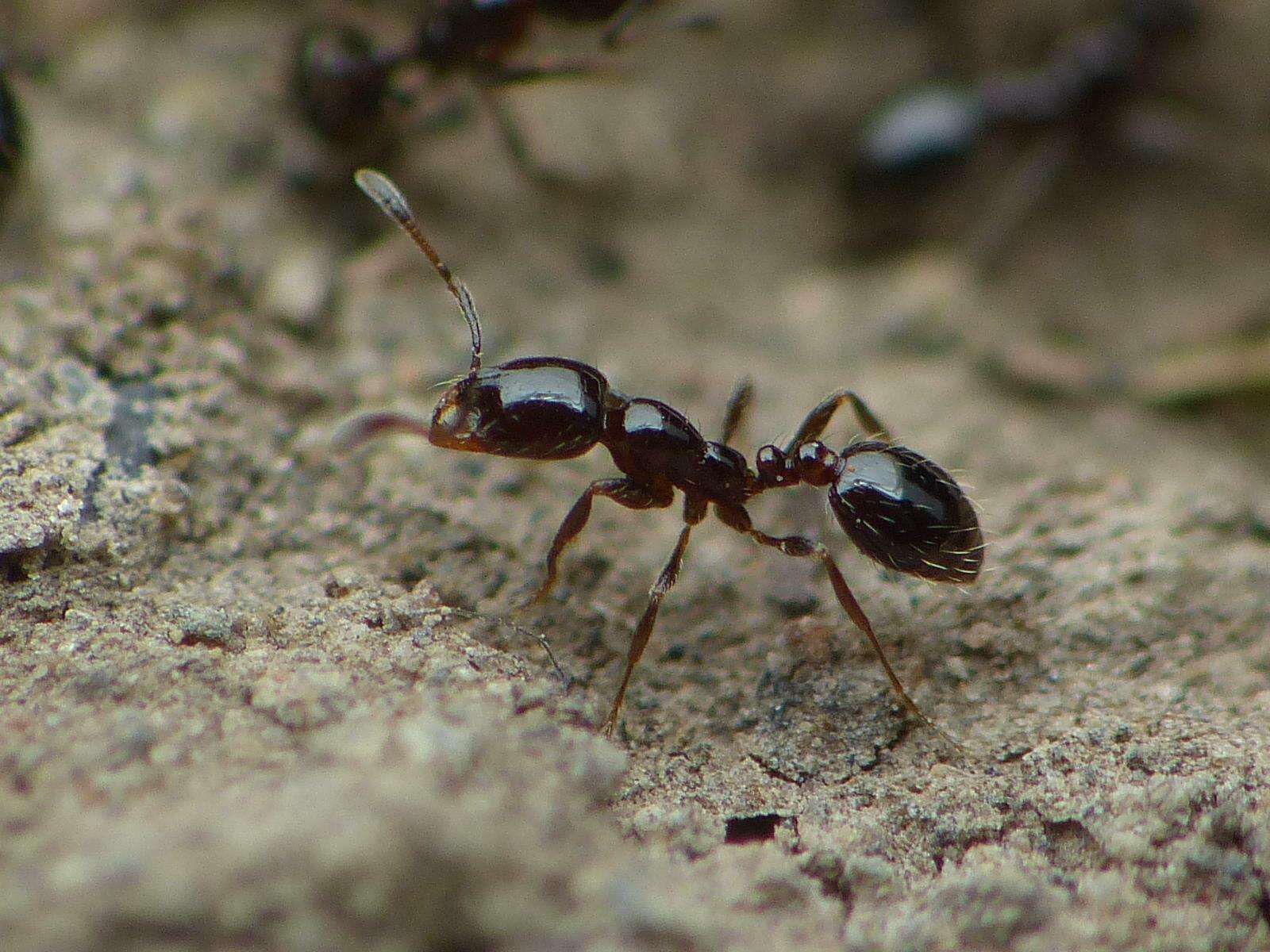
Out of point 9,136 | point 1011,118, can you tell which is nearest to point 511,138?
point 9,136

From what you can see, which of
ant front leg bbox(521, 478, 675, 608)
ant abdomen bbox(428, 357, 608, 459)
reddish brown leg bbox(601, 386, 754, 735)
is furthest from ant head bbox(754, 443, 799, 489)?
ant abdomen bbox(428, 357, 608, 459)

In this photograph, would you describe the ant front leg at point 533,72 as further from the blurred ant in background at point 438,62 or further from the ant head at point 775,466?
the ant head at point 775,466

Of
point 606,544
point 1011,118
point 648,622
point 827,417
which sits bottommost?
point 648,622

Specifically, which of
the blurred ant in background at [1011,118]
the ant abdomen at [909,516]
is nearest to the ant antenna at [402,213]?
the ant abdomen at [909,516]

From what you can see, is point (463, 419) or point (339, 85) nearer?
point (463, 419)

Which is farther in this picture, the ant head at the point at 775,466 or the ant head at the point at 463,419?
the ant head at the point at 775,466

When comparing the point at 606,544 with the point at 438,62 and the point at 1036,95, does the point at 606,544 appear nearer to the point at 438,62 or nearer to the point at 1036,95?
the point at 438,62

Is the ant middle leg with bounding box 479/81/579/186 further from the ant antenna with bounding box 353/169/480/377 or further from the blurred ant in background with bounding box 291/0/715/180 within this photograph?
the ant antenna with bounding box 353/169/480/377
